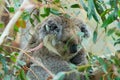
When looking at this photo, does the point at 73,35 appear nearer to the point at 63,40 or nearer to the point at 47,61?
the point at 63,40

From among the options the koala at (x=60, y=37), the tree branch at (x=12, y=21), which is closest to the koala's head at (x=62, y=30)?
the koala at (x=60, y=37)

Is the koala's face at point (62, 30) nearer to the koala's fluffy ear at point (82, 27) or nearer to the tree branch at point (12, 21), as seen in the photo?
the koala's fluffy ear at point (82, 27)

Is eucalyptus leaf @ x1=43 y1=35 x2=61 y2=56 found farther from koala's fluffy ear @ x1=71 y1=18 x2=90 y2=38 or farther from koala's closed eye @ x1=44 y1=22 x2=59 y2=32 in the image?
koala's fluffy ear @ x1=71 y1=18 x2=90 y2=38

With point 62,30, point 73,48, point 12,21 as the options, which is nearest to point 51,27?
point 62,30

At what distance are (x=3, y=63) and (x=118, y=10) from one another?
575mm

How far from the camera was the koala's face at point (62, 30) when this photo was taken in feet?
7.75

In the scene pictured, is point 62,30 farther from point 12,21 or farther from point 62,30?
point 12,21

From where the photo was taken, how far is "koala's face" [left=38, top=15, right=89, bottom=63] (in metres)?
2.36

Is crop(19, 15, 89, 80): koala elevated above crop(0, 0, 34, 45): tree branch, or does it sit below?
below

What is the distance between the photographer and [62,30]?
244 centimetres

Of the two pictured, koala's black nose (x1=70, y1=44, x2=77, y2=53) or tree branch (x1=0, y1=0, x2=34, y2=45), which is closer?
tree branch (x1=0, y1=0, x2=34, y2=45)

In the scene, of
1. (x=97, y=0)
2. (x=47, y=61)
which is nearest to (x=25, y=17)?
(x=97, y=0)

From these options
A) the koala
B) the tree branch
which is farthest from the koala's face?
the tree branch

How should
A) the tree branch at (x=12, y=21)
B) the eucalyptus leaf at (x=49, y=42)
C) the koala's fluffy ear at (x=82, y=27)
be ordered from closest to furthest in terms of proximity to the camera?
the tree branch at (x=12, y=21) < the eucalyptus leaf at (x=49, y=42) < the koala's fluffy ear at (x=82, y=27)
